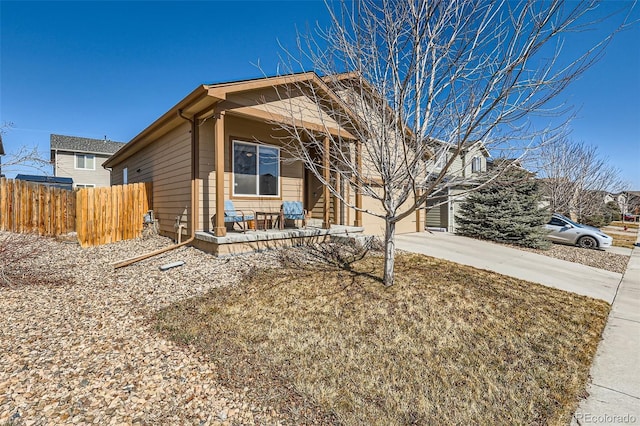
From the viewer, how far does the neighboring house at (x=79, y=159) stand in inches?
941

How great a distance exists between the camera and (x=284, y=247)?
23.9ft

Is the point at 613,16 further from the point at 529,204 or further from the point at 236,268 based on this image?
the point at 529,204

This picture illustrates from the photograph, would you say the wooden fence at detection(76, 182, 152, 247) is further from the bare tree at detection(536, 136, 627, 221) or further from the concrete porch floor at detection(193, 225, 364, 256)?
the bare tree at detection(536, 136, 627, 221)

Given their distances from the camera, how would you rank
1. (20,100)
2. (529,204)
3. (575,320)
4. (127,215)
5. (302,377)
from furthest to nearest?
1. (20,100)
2. (529,204)
3. (127,215)
4. (575,320)
5. (302,377)

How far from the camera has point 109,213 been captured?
877 cm

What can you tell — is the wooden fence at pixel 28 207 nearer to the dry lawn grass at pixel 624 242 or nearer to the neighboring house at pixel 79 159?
the neighboring house at pixel 79 159

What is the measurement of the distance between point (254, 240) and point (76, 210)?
21.5ft

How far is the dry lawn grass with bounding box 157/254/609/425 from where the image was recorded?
8.52ft

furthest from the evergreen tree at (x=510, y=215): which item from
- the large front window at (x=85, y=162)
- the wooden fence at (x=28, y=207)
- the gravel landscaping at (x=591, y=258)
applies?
the large front window at (x=85, y=162)

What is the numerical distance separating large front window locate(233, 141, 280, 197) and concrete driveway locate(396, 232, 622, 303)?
454 cm

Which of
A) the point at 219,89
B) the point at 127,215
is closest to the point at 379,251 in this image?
the point at 219,89

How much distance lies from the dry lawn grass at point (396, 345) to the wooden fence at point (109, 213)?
6.22 metres

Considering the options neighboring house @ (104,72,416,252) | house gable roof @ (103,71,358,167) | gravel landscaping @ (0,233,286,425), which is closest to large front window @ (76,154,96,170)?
neighboring house @ (104,72,416,252)

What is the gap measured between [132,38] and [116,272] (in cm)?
847
